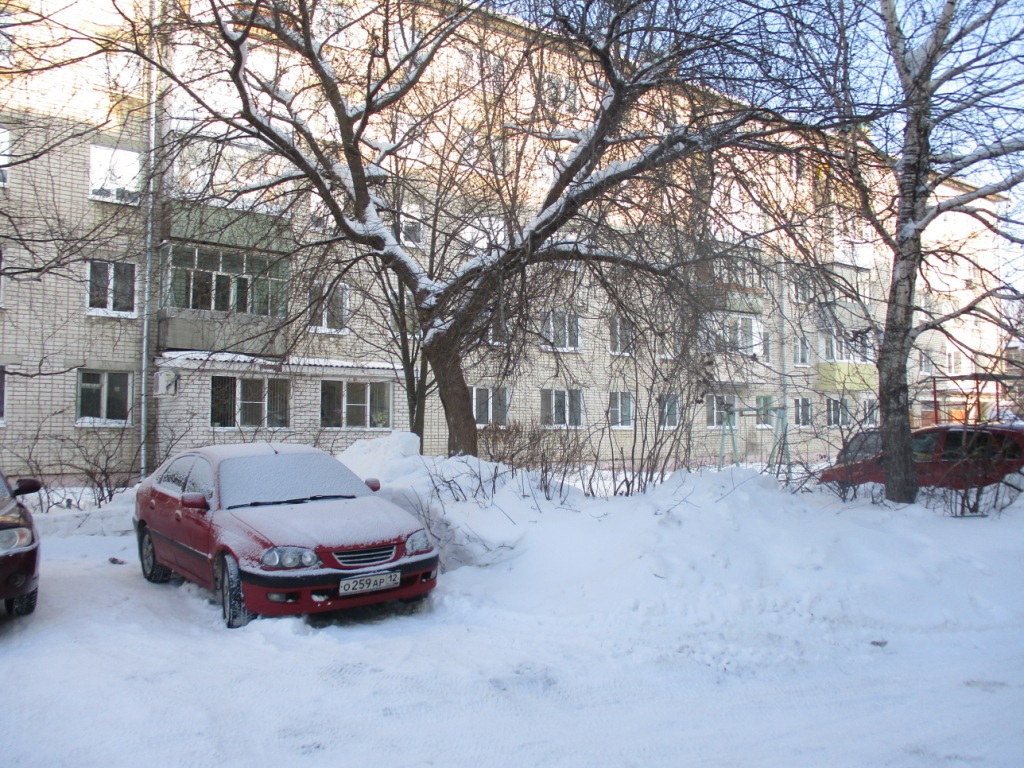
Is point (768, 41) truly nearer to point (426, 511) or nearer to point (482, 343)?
point (482, 343)

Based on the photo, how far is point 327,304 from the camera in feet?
40.0

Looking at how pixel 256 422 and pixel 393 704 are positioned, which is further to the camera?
pixel 256 422

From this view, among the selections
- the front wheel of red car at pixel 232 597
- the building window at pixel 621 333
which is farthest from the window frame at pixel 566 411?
the front wheel of red car at pixel 232 597

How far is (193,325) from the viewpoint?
1844cm

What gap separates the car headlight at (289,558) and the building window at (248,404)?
45.6 ft

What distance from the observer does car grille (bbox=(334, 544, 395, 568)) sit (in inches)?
232

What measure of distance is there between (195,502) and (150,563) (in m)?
1.67

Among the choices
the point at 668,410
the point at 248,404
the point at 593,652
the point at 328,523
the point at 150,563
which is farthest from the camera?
the point at 248,404

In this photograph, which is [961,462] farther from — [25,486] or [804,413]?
[25,486]

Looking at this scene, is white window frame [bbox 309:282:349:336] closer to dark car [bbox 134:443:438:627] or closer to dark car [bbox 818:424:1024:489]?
dark car [bbox 134:443:438:627]

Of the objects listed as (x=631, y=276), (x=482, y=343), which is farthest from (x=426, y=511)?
(x=631, y=276)

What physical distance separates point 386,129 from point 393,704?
10.7m

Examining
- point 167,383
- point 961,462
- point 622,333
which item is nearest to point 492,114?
point 622,333

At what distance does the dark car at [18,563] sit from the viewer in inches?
221
